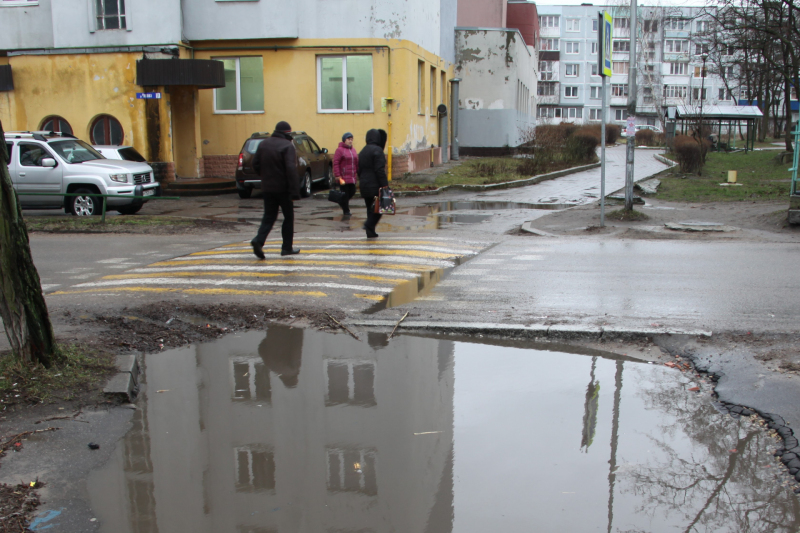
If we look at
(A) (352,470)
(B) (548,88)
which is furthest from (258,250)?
(B) (548,88)

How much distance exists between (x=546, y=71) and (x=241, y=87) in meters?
77.0

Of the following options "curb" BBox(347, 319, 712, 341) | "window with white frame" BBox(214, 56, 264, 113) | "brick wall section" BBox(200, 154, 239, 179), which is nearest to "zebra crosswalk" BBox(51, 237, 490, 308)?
"curb" BBox(347, 319, 712, 341)

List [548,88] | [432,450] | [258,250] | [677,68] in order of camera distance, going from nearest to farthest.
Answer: [432,450] → [258,250] → [548,88] → [677,68]

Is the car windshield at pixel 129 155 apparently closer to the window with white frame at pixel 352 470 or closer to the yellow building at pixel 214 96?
the yellow building at pixel 214 96

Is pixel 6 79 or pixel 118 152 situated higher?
pixel 6 79

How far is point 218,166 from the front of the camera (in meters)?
25.0

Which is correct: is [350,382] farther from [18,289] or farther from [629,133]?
[629,133]

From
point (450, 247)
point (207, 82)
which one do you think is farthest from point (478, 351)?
point (207, 82)

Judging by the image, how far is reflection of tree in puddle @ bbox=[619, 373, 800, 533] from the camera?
3564mm

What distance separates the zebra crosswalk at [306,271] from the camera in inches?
332

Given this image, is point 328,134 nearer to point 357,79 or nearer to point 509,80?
point 357,79

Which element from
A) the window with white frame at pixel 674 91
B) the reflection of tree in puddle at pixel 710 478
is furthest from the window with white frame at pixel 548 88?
the reflection of tree in puddle at pixel 710 478

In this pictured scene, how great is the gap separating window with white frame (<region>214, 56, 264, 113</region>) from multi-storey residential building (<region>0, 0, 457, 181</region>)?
35mm

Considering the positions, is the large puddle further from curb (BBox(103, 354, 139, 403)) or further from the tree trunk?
the tree trunk
